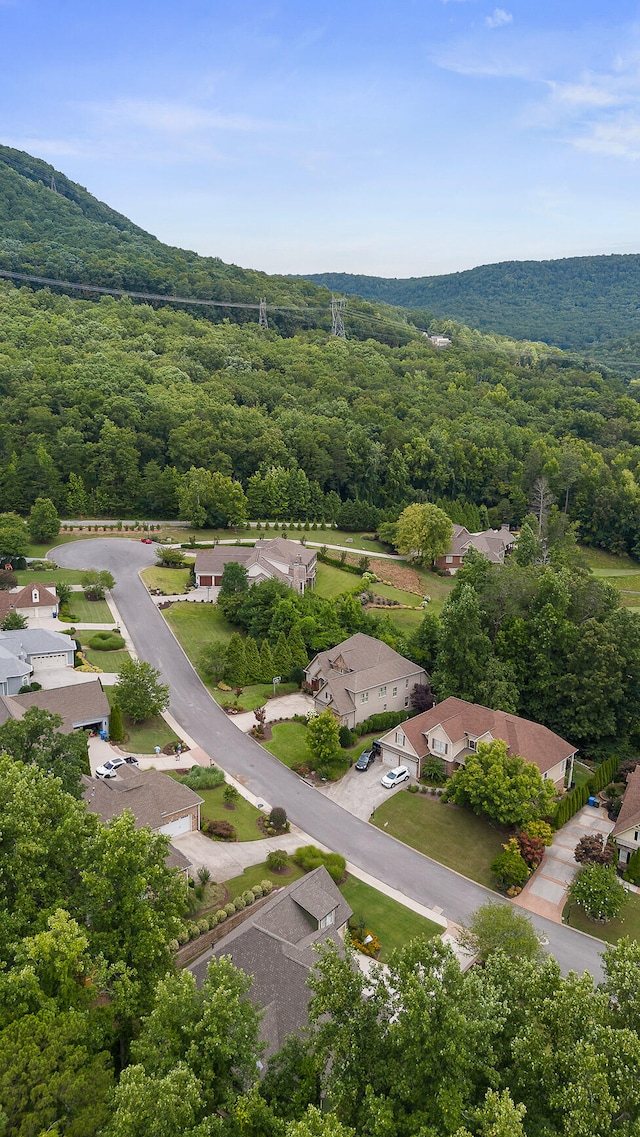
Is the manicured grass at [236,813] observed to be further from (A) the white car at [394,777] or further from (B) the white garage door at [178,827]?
(A) the white car at [394,777]

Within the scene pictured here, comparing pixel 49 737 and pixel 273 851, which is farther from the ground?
pixel 49 737

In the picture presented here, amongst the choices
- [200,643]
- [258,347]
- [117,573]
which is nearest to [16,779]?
[200,643]

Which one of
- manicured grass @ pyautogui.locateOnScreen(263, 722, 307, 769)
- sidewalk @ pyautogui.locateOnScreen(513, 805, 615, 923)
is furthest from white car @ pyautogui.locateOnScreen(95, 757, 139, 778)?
sidewalk @ pyautogui.locateOnScreen(513, 805, 615, 923)

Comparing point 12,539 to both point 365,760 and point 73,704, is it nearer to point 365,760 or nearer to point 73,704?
point 73,704

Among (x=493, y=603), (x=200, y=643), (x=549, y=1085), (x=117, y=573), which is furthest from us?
(x=117, y=573)

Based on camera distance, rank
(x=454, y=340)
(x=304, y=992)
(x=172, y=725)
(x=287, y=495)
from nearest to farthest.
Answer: (x=304, y=992)
(x=172, y=725)
(x=287, y=495)
(x=454, y=340)

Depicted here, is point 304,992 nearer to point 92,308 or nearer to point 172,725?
point 172,725
